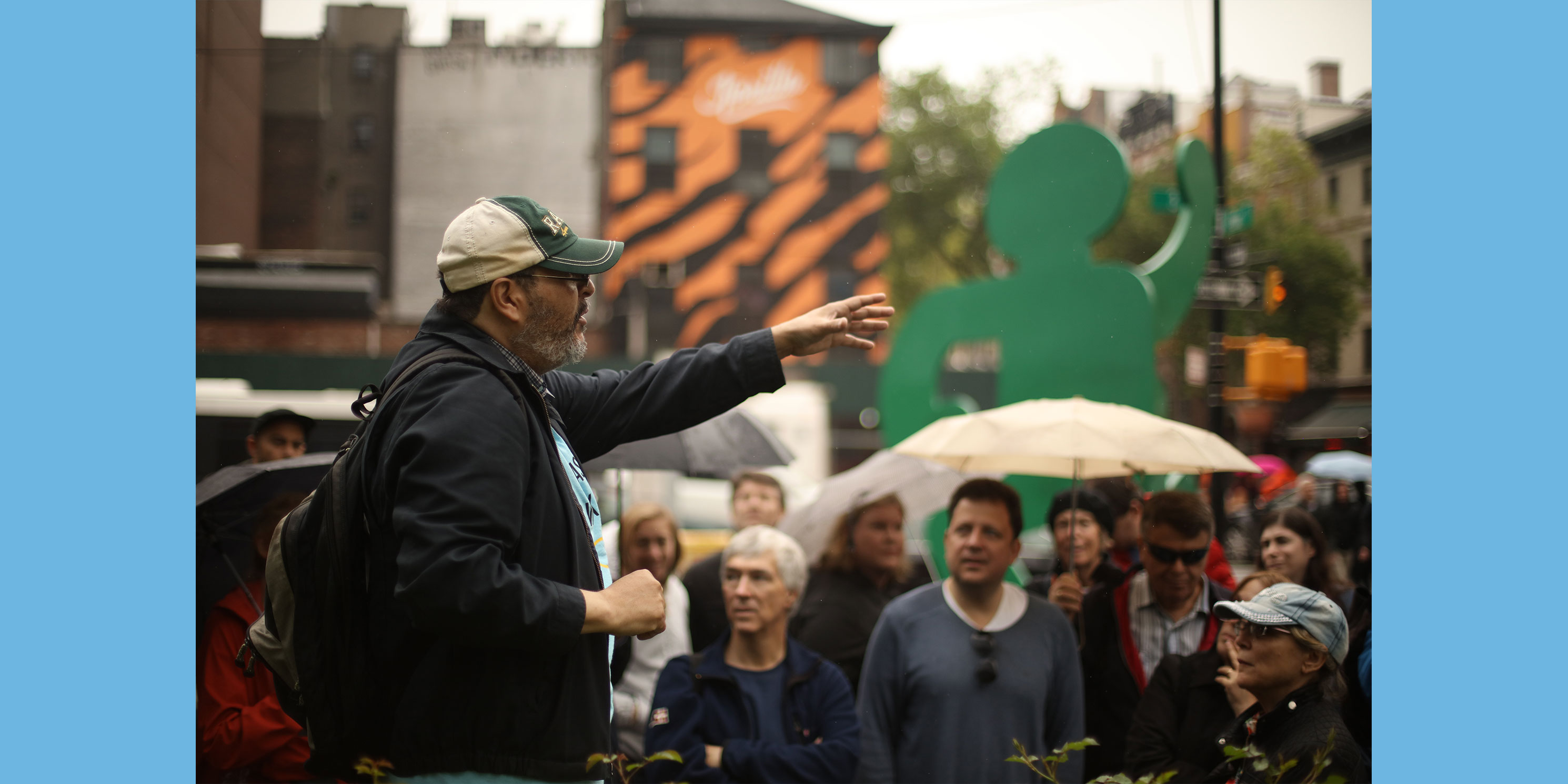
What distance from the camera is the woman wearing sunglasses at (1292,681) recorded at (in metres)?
3.13

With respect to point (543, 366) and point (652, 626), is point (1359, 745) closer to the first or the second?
point (652, 626)

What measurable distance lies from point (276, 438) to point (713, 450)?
171 centimetres

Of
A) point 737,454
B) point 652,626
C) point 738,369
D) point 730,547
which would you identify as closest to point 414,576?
point 652,626

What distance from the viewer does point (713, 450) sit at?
5.00 meters

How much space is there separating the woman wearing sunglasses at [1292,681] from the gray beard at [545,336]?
1984 mm

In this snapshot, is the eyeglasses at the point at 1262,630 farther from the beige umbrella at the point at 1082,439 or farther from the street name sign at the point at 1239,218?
the street name sign at the point at 1239,218

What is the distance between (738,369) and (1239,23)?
355 cm

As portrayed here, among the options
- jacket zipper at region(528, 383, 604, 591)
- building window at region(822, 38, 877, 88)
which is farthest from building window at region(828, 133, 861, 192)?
jacket zipper at region(528, 383, 604, 591)

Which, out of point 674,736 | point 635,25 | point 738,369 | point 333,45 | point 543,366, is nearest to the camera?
point 543,366

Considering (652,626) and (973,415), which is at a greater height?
(973,415)

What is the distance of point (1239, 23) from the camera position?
5.01 metres

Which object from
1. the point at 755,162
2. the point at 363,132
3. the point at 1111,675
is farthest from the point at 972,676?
the point at 755,162

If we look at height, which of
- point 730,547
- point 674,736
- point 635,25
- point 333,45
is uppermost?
point 635,25

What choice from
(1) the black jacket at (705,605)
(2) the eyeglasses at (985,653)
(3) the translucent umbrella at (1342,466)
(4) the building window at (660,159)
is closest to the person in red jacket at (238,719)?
(1) the black jacket at (705,605)
